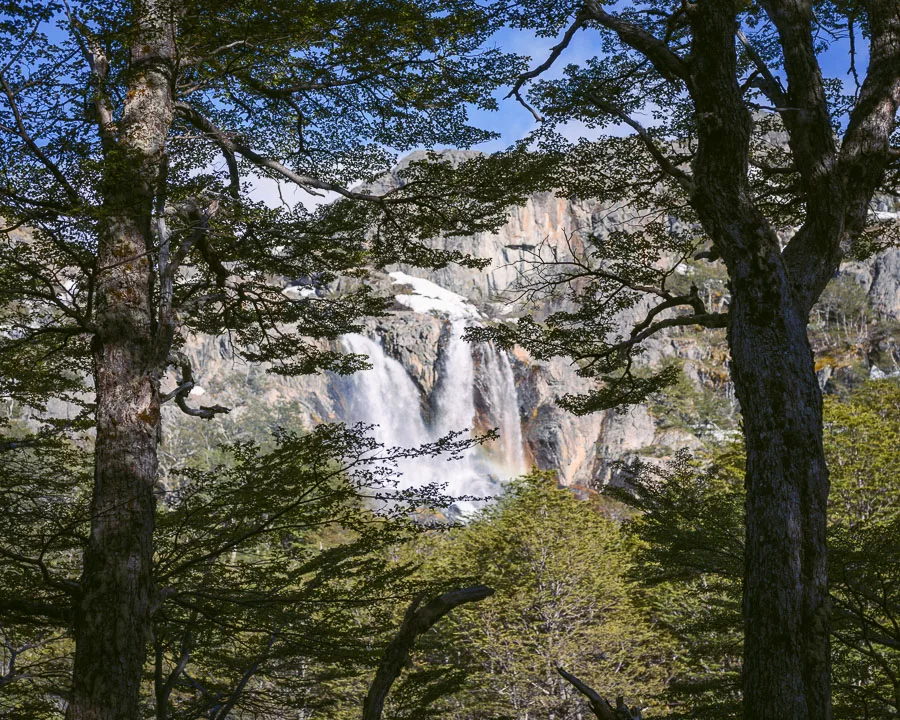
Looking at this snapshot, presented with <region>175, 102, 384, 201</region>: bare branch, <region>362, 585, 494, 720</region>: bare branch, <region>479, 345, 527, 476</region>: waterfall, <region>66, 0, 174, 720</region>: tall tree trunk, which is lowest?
<region>362, 585, 494, 720</region>: bare branch

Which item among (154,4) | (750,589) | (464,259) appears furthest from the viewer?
(464,259)

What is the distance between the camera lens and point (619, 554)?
622 inches

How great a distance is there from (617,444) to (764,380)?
1772 inches

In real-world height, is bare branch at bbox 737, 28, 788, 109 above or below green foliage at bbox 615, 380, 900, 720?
above

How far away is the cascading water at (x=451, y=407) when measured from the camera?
149ft

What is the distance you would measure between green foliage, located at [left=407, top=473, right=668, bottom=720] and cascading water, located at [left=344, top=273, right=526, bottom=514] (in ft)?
96.3

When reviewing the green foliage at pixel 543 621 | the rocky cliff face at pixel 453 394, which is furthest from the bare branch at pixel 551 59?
the rocky cliff face at pixel 453 394

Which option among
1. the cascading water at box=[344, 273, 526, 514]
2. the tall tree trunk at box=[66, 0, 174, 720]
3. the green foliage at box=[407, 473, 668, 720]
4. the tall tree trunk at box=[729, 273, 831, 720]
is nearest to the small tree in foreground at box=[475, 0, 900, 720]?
the tall tree trunk at box=[729, 273, 831, 720]

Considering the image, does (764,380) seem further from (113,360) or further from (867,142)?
(113,360)

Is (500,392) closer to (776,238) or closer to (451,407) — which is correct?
(451,407)

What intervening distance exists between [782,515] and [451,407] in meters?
42.6

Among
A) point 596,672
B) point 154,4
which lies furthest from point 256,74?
point 596,672

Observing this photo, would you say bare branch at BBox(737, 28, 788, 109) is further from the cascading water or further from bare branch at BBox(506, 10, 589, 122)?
the cascading water

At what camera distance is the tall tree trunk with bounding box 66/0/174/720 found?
12.2 ft
